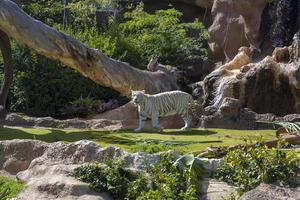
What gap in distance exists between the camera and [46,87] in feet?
65.7

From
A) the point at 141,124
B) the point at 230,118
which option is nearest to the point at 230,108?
the point at 230,118

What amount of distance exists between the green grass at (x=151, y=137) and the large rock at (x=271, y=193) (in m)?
2.29

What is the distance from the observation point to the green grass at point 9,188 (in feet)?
29.7

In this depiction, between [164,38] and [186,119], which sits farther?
[164,38]

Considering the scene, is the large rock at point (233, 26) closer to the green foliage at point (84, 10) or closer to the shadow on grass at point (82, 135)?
the green foliage at point (84, 10)

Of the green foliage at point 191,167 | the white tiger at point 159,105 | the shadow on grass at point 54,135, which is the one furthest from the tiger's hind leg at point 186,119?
the green foliage at point 191,167

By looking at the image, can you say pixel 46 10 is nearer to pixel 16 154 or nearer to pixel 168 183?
pixel 16 154

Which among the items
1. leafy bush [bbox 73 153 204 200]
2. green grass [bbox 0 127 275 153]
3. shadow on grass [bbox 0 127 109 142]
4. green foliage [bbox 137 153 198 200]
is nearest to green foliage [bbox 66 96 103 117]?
green grass [bbox 0 127 275 153]

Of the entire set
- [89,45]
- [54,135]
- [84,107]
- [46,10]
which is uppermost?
[46,10]

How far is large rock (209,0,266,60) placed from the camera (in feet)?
76.4

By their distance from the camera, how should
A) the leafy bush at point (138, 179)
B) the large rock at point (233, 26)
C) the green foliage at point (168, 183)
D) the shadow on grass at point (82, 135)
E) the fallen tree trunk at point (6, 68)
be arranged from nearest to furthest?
the green foliage at point (168, 183), the leafy bush at point (138, 179), the shadow on grass at point (82, 135), the fallen tree trunk at point (6, 68), the large rock at point (233, 26)

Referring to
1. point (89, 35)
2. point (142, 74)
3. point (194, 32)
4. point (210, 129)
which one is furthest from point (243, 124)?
point (194, 32)

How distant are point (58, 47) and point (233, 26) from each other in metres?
10.4

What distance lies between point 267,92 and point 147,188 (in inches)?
362
